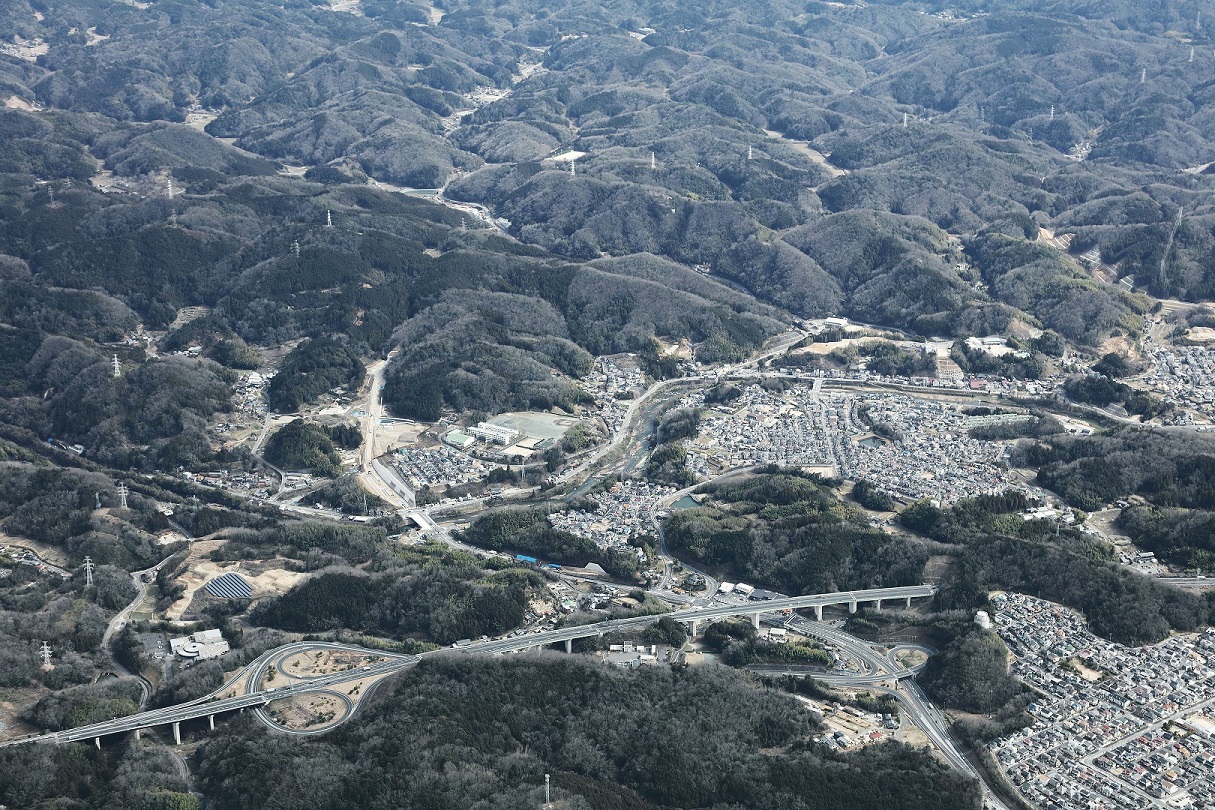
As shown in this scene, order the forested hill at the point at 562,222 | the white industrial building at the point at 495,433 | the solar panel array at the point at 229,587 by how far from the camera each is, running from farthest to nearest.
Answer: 1. the forested hill at the point at 562,222
2. the white industrial building at the point at 495,433
3. the solar panel array at the point at 229,587

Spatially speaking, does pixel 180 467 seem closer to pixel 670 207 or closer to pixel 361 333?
pixel 361 333

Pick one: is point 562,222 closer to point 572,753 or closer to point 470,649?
point 470,649

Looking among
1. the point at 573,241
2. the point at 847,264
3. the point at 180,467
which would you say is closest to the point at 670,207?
the point at 573,241

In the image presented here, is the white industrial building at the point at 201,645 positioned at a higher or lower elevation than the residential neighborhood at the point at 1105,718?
lower

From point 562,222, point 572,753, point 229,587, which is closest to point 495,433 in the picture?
point 229,587

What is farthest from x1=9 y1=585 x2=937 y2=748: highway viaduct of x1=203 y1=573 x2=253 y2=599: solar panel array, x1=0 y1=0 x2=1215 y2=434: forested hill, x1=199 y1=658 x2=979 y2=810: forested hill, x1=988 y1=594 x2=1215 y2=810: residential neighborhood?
x1=0 y1=0 x2=1215 y2=434: forested hill

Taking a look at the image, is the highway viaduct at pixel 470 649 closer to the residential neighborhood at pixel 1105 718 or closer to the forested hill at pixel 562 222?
Answer: the residential neighborhood at pixel 1105 718

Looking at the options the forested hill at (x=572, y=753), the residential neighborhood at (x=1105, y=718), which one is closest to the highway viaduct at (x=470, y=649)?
the forested hill at (x=572, y=753)
